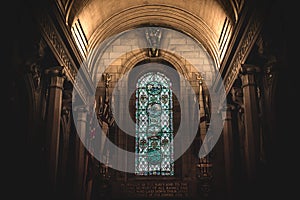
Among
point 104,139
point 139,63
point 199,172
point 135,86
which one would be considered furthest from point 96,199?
point 139,63

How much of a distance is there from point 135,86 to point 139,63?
97cm

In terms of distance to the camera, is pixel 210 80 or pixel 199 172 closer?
pixel 199 172

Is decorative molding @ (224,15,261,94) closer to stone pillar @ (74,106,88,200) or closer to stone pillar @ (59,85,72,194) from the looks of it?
stone pillar @ (74,106,88,200)

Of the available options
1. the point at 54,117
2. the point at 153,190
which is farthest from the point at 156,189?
the point at 54,117

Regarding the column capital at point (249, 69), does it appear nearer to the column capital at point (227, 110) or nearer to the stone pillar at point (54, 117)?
the column capital at point (227, 110)

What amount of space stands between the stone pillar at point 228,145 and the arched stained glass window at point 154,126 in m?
2.67

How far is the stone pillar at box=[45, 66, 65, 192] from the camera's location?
846 cm

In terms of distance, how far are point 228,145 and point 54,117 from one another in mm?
5293

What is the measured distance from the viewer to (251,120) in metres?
8.75

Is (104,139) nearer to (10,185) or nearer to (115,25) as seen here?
(115,25)

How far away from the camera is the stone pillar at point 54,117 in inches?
333

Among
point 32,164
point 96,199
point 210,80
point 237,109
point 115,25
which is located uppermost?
point 115,25

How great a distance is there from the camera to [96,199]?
40.0 feet

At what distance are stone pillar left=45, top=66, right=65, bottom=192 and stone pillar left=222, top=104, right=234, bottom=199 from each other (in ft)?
16.9
